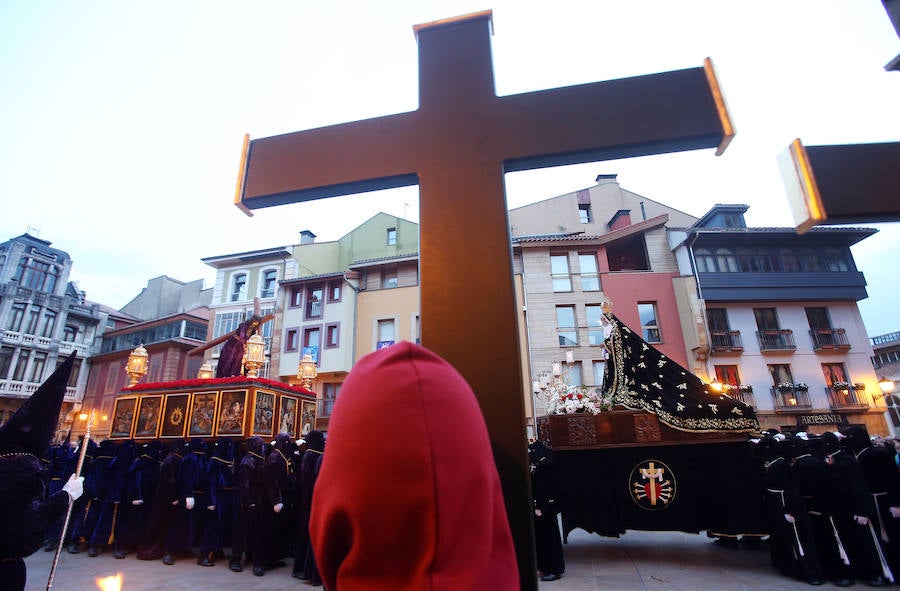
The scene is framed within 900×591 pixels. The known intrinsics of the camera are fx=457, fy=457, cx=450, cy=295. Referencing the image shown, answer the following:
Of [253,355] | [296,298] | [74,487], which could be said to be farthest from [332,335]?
[74,487]

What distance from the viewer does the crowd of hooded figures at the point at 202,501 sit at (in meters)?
7.80

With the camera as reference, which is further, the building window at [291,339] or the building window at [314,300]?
the building window at [314,300]

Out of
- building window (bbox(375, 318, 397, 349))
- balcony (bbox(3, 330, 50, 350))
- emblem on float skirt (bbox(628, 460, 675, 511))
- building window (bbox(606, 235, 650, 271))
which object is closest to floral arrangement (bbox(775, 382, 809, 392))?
building window (bbox(606, 235, 650, 271))

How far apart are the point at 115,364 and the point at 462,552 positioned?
38968 millimetres

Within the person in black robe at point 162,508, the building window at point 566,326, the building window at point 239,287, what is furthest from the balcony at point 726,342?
the building window at point 239,287

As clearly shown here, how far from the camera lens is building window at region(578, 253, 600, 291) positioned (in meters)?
24.7

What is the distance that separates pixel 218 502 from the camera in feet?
27.2

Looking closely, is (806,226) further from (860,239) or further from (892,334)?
(892,334)

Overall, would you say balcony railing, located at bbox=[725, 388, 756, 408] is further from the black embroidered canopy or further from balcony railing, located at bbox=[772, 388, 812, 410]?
the black embroidered canopy

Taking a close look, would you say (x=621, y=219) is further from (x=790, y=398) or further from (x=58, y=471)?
(x=58, y=471)

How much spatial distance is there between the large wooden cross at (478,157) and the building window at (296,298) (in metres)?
26.3

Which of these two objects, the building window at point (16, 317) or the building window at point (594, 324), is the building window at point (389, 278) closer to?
the building window at point (594, 324)

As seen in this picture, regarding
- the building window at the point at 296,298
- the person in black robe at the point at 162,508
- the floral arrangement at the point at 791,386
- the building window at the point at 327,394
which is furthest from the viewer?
the building window at the point at 296,298

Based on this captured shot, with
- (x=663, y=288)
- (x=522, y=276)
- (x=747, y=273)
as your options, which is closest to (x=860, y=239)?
(x=747, y=273)
